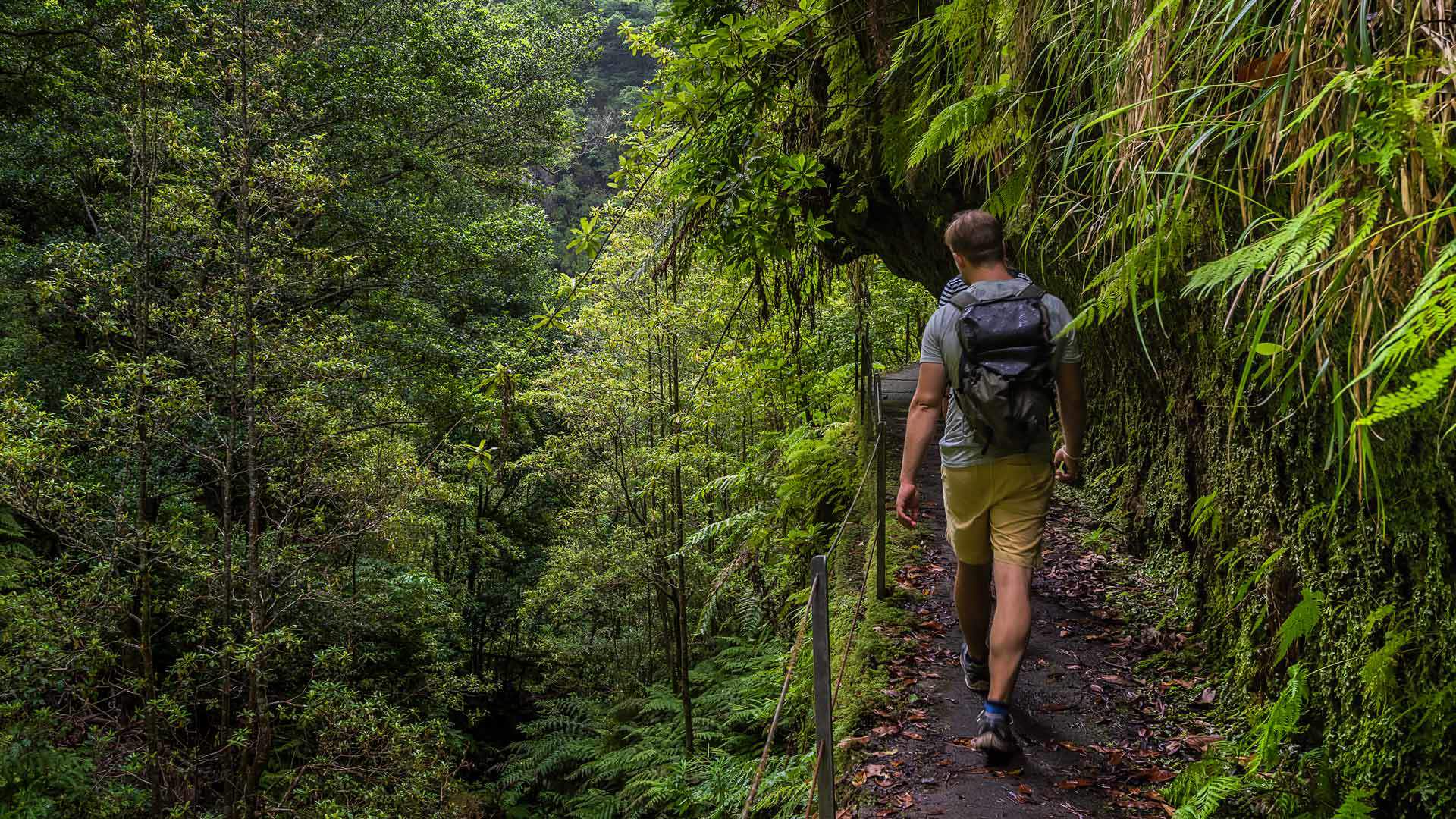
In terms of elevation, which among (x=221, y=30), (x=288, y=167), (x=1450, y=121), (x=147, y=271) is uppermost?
(x=221, y=30)

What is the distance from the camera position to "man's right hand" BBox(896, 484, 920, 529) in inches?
116

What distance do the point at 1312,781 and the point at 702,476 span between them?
41.8ft

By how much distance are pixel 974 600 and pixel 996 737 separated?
20.9 inches

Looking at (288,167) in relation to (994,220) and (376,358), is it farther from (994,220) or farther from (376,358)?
(994,220)

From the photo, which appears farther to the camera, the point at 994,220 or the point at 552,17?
the point at 552,17

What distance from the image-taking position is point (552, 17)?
21469 millimetres

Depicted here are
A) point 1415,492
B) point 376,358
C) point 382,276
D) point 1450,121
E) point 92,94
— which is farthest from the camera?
point 382,276

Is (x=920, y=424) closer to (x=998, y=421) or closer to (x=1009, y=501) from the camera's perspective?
(x=998, y=421)

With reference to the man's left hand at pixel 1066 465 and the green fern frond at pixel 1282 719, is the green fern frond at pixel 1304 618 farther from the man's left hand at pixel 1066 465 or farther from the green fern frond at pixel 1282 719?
the man's left hand at pixel 1066 465

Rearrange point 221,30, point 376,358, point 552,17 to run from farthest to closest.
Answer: point 552,17 → point 376,358 → point 221,30

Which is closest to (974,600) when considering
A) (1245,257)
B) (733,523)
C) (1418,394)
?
(1245,257)

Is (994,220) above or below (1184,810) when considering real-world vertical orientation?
above

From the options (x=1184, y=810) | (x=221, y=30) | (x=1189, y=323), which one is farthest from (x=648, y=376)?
(x=1184, y=810)

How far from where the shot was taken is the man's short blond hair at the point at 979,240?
283cm
